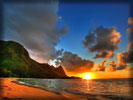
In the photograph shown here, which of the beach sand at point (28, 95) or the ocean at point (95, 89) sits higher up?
the beach sand at point (28, 95)

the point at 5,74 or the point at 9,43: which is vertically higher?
the point at 9,43

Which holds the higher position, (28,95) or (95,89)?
(28,95)

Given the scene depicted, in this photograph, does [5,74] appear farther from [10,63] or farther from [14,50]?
[14,50]

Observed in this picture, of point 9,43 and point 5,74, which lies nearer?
point 5,74

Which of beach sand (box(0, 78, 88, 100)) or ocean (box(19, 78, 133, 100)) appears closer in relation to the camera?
beach sand (box(0, 78, 88, 100))

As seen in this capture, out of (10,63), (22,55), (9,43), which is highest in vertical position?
(9,43)

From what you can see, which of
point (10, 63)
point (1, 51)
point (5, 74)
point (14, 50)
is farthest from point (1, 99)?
point (14, 50)

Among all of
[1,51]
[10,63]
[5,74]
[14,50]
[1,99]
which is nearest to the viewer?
[1,99]

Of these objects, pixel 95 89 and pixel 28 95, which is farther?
pixel 95 89

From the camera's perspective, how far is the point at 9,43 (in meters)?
199

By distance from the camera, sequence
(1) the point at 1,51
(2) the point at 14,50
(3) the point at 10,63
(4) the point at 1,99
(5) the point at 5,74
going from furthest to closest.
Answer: (2) the point at 14,50 < (1) the point at 1,51 < (3) the point at 10,63 < (5) the point at 5,74 < (4) the point at 1,99

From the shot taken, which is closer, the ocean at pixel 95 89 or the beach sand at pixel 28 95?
the beach sand at pixel 28 95

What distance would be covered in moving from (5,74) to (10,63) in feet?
210

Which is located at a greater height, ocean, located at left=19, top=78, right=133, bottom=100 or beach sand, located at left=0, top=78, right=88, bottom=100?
beach sand, located at left=0, top=78, right=88, bottom=100
